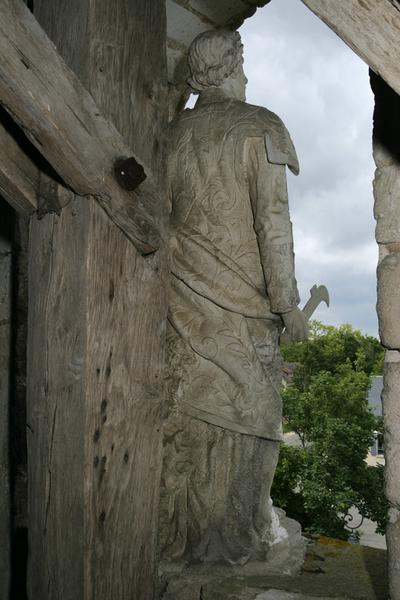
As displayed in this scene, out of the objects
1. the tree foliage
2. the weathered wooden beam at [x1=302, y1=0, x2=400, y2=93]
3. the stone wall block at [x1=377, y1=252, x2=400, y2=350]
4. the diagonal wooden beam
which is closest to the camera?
the weathered wooden beam at [x1=302, y1=0, x2=400, y2=93]

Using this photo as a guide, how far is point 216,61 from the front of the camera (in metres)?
2.79

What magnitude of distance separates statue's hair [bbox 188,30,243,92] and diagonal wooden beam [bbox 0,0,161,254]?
2.52 ft

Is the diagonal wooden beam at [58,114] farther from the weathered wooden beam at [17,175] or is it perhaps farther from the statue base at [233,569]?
the statue base at [233,569]

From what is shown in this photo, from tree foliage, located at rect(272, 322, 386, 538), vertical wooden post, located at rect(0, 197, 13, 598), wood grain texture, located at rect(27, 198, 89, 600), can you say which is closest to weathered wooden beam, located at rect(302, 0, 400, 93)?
wood grain texture, located at rect(27, 198, 89, 600)

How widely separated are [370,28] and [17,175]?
Result: 1.33 metres

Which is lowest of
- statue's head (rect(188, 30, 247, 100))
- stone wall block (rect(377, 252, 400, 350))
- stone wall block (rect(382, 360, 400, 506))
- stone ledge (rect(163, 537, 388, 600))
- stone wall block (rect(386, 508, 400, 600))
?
stone ledge (rect(163, 537, 388, 600))

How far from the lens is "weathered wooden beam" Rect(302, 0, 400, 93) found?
1.54m

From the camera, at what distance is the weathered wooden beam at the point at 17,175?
7.91ft

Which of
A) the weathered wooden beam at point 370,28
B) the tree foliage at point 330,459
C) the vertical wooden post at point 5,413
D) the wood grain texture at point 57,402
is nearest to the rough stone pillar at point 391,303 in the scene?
the weathered wooden beam at point 370,28

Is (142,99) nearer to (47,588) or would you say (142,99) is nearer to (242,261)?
(242,261)

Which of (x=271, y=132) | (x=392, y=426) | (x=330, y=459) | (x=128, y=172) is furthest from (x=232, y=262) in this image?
(x=330, y=459)

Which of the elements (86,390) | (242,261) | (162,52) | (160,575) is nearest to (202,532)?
(160,575)

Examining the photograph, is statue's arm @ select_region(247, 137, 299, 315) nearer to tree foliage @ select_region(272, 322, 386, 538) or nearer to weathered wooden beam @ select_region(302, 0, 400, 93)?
weathered wooden beam @ select_region(302, 0, 400, 93)

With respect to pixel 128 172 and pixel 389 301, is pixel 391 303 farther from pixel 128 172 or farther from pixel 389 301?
pixel 128 172
